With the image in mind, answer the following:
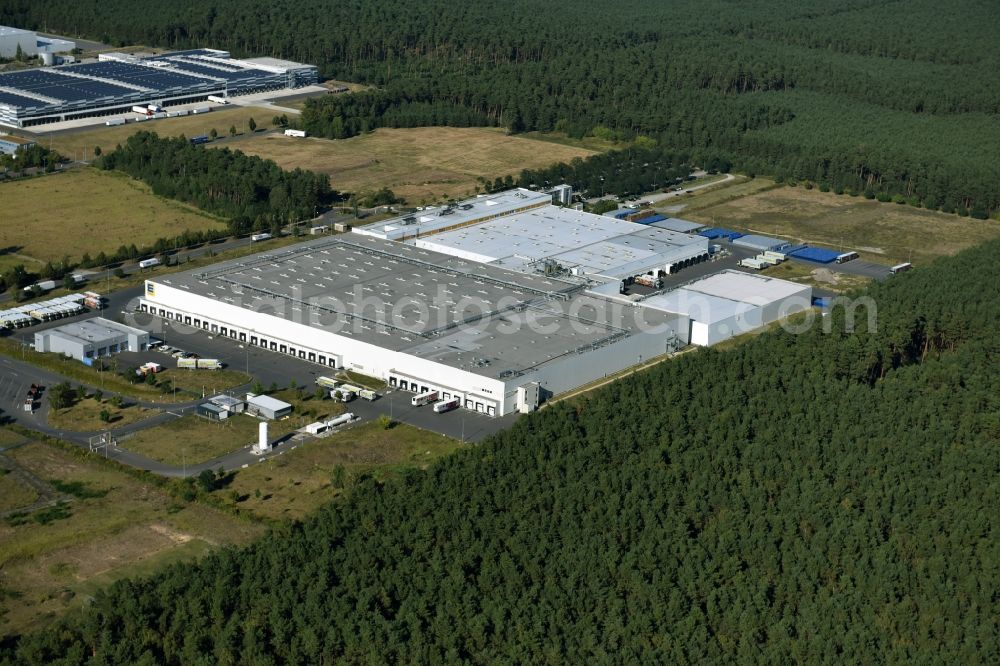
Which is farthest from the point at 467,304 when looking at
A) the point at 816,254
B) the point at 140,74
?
the point at 140,74

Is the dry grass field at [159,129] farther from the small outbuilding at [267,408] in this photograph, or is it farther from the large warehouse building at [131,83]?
the small outbuilding at [267,408]

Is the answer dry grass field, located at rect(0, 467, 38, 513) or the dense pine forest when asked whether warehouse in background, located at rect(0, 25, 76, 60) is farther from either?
dry grass field, located at rect(0, 467, 38, 513)

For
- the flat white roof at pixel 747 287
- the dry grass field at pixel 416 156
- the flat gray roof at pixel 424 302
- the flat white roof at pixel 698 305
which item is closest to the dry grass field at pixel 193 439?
the flat gray roof at pixel 424 302

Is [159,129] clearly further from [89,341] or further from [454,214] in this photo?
[89,341]

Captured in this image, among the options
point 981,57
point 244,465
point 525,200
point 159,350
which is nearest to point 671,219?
point 525,200

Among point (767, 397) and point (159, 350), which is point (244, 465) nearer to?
point (159, 350)

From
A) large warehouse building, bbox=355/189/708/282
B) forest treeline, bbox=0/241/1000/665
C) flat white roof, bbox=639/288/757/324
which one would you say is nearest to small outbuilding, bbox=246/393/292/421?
forest treeline, bbox=0/241/1000/665
